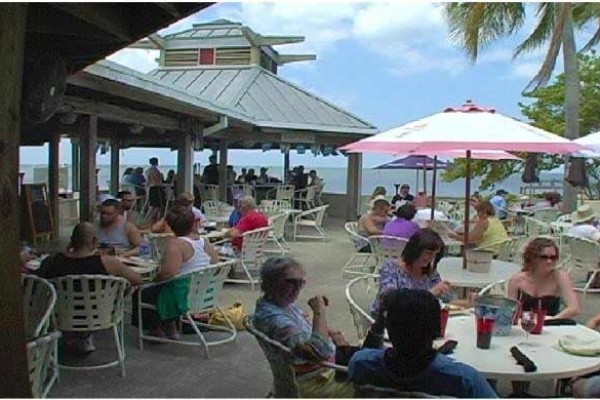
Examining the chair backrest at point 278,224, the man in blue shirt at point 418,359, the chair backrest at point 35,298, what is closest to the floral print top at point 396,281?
the man in blue shirt at point 418,359

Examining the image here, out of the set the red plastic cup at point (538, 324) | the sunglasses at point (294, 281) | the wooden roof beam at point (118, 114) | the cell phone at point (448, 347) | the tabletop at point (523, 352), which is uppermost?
the wooden roof beam at point (118, 114)

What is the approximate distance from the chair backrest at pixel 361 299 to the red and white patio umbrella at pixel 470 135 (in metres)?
1.07

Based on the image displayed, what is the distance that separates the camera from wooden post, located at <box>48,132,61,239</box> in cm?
1153

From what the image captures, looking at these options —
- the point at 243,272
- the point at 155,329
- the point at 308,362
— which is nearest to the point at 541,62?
the point at 243,272

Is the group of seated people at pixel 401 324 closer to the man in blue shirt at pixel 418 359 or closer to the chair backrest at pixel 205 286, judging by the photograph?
the man in blue shirt at pixel 418 359

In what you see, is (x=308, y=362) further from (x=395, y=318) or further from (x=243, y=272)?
(x=243, y=272)

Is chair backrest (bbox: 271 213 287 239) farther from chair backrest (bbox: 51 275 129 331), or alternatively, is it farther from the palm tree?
the palm tree

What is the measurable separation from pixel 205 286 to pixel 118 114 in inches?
193

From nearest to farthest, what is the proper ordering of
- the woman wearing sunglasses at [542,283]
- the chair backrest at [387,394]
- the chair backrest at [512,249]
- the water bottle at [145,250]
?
the chair backrest at [387,394]
the woman wearing sunglasses at [542,283]
the water bottle at [145,250]
the chair backrest at [512,249]

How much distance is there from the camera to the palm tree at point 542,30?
13.9m

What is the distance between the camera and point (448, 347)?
117 inches

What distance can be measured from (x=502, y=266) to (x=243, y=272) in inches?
148

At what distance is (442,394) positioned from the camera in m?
2.34

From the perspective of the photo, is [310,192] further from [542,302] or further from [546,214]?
[542,302]
